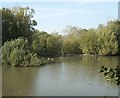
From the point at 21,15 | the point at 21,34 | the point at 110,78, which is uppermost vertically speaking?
the point at 21,15

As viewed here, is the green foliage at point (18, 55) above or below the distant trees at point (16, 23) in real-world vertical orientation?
below

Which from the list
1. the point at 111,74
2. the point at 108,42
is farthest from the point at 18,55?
the point at 111,74

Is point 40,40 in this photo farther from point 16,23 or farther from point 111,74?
point 111,74

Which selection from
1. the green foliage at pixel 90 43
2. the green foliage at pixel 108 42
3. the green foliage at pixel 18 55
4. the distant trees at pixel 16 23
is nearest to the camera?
A: the green foliage at pixel 18 55

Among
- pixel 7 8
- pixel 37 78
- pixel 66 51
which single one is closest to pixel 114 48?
pixel 66 51

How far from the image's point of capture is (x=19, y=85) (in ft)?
41.5

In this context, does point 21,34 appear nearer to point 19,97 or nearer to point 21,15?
point 21,15

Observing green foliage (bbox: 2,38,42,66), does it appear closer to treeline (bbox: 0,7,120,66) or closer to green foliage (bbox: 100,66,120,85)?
treeline (bbox: 0,7,120,66)

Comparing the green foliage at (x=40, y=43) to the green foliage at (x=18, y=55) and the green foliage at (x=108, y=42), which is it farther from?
the green foliage at (x=108, y=42)

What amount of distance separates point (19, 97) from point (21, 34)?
1564 cm

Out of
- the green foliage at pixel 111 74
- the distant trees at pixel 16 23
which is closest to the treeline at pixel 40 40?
the distant trees at pixel 16 23

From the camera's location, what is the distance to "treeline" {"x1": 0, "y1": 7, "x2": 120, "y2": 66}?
21719mm

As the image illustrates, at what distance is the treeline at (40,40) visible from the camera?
855 inches

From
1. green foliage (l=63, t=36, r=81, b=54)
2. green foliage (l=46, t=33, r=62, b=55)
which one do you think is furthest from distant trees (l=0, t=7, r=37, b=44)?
green foliage (l=63, t=36, r=81, b=54)
